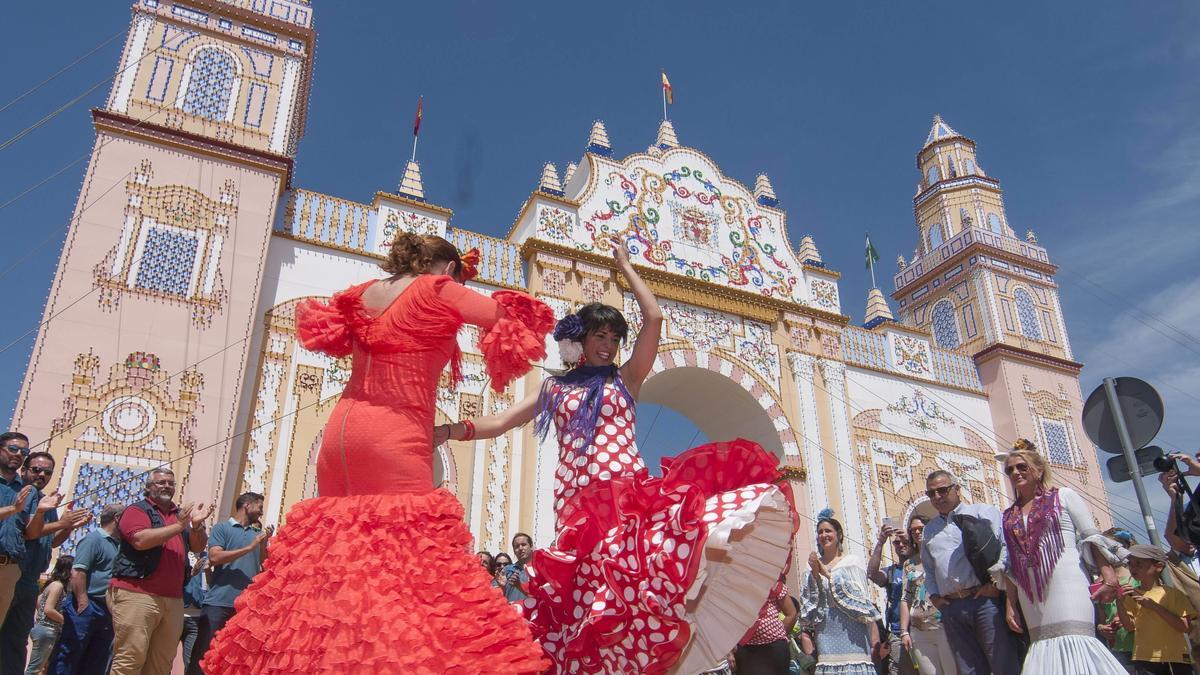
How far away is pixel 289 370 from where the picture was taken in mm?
8828

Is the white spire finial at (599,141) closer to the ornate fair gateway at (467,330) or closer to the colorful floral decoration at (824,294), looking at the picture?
the ornate fair gateway at (467,330)

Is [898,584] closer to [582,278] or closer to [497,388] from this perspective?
[497,388]

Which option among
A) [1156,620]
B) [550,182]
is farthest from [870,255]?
[1156,620]

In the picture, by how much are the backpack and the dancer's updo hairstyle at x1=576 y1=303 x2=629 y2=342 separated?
7.08 feet

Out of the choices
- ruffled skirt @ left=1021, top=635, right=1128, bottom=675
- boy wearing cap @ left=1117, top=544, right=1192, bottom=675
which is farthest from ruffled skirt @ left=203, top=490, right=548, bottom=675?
boy wearing cap @ left=1117, top=544, right=1192, bottom=675

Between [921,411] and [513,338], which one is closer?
[513,338]

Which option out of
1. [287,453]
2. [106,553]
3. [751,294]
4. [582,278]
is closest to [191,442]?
[287,453]

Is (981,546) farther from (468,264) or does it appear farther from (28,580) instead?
(28,580)

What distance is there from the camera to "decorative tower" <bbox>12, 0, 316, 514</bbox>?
24.5 ft

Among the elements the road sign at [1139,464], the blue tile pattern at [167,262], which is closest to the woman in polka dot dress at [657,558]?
the road sign at [1139,464]

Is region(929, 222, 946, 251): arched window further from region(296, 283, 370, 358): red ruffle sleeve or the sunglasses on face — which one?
region(296, 283, 370, 358): red ruffle sleeve

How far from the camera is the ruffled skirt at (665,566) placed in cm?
193

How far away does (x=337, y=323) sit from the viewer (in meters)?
2.31

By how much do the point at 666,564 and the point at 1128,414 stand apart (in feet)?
10.6
